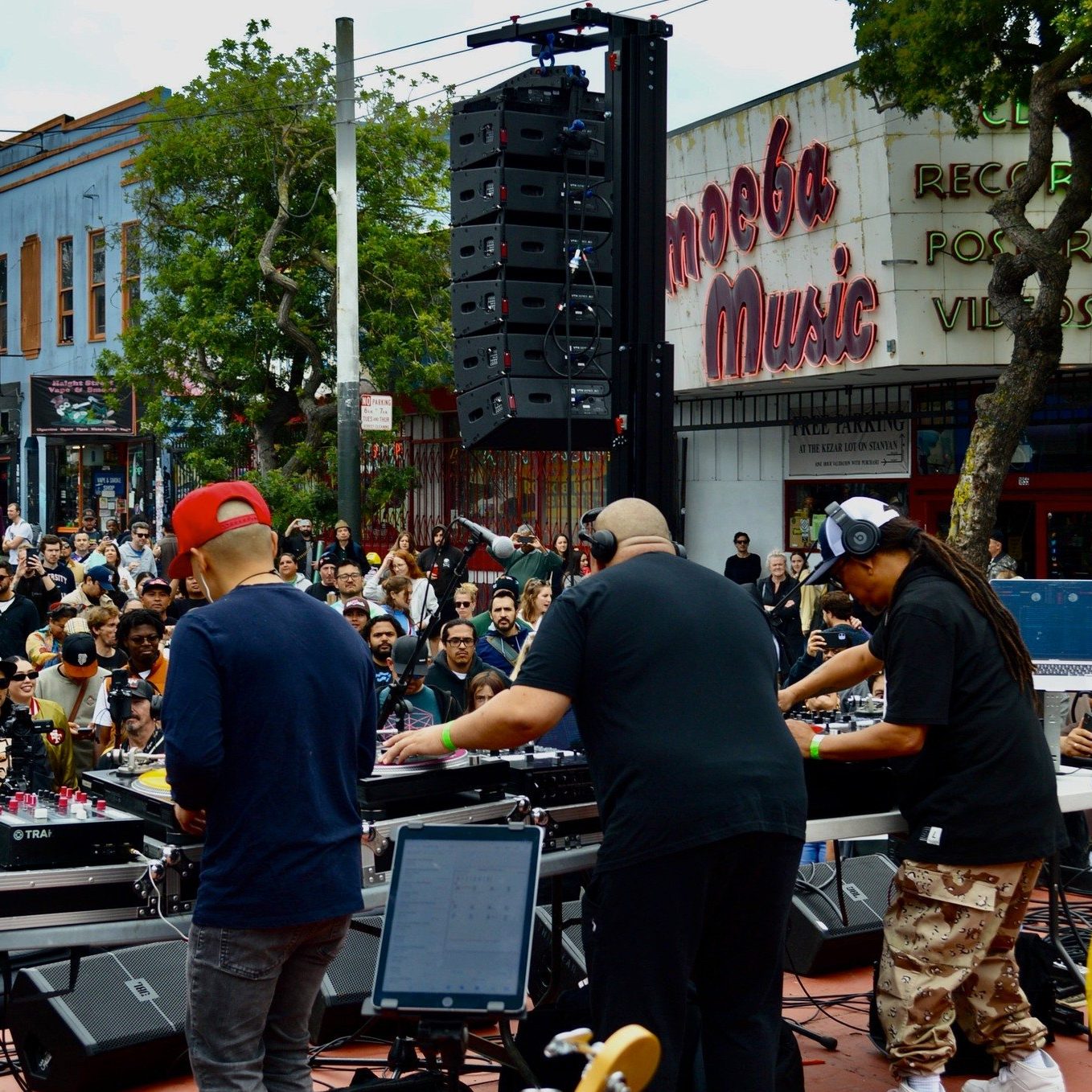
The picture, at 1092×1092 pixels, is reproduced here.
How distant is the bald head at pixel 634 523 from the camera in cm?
434

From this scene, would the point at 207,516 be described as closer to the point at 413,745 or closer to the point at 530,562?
the point at 413,745

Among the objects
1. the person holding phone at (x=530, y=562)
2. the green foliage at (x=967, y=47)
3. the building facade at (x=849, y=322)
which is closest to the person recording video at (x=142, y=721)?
the person holding phone at (x=530, y=562)

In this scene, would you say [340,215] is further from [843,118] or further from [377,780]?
[377,780]

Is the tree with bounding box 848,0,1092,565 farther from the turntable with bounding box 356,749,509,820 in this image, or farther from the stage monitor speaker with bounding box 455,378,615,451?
the turntable with bounding box 356,749,509,820

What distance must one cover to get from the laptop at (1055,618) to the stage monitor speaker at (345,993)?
291 centimetres

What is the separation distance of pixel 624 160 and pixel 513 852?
3.49 metres

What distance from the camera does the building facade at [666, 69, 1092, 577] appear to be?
16.6m

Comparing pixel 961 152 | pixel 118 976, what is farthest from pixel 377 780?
pixel 961 152

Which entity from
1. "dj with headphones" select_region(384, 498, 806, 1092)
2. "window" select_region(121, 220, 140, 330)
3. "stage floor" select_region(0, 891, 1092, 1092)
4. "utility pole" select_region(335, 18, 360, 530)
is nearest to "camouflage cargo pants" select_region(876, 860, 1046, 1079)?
"stage floor" select_region(0, 891, 1092, 1092)

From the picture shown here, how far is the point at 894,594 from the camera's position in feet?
16.0

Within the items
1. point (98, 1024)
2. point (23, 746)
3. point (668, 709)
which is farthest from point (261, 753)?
point (23, 746)

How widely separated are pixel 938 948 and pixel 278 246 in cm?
1788

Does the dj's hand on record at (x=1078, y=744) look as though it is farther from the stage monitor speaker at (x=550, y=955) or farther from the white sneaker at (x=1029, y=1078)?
the stage monitor speaker at (x=550, y=955)

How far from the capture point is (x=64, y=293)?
110 feet
